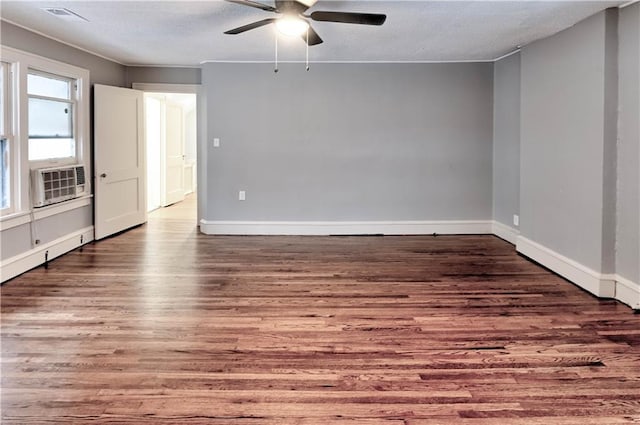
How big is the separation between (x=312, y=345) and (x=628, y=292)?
243cm

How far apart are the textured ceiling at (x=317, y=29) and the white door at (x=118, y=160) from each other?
590 millimetres

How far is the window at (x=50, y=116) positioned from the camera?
5.07 meters

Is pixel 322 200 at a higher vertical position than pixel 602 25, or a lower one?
lower

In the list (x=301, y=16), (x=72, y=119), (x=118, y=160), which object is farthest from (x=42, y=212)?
(x=301, y=16)

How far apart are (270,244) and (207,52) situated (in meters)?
2.30

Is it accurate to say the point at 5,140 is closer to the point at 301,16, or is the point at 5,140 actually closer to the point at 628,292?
the point at 301,16

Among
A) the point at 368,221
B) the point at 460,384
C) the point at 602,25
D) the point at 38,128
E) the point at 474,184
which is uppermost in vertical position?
the point at 602,25

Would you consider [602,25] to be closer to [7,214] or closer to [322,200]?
[322,200]

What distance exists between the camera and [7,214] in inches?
181

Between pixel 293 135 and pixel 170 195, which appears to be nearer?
pixel 293 135

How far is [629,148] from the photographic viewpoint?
3844 mm

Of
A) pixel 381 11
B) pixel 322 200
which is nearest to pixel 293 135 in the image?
pixel 322 200

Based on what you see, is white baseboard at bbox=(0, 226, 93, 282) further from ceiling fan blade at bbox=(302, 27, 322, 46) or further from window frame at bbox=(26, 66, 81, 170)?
ceiling fan blade at bbox=(302, 27, 322, 46)

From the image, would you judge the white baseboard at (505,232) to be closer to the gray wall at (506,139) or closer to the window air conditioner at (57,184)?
the gray wall at (506,139)
